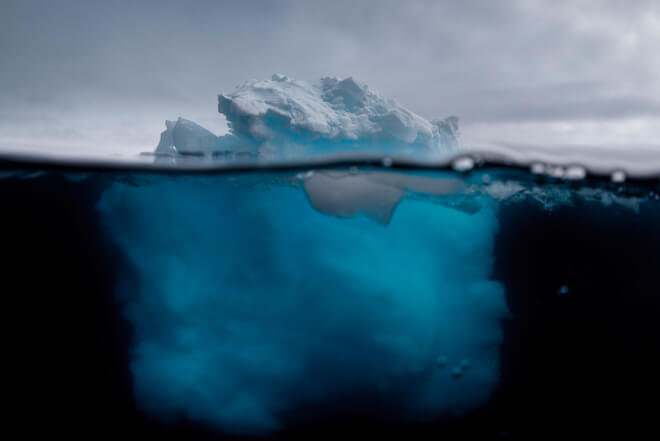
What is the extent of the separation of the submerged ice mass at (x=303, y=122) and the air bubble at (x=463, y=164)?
2.92 ft

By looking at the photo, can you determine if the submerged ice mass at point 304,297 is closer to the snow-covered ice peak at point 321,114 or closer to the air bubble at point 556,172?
the air bubble at point 556,172

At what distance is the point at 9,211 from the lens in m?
7.96

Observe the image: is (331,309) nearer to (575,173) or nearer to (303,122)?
(303,122)

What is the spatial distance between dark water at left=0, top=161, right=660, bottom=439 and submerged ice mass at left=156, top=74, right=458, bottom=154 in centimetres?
152

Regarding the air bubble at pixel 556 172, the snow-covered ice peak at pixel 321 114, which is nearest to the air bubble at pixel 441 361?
the air bubble at pixel 556 172

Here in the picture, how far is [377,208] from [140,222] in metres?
5.48

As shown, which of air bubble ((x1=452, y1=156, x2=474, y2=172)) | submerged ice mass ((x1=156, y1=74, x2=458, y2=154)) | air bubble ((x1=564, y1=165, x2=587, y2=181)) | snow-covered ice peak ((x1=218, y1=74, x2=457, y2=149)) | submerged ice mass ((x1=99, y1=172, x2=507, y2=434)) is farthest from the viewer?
snow-covered ice peak ((x1=218, y1=74, x2=457, y2=149))

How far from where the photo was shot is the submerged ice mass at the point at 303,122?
8086 millimetres

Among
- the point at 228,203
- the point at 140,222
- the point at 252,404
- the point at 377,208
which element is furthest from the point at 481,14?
the point at 252,404

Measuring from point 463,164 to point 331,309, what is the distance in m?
4.10

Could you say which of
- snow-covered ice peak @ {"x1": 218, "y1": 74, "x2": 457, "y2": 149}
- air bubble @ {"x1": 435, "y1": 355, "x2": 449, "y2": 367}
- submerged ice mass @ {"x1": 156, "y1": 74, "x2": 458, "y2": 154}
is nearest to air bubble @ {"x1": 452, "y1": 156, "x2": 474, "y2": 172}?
submerged ice mass @ {"x1": 156, "y1": 74, "x2": 458, "y2": 154}

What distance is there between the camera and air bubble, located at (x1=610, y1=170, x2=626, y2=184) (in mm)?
6354

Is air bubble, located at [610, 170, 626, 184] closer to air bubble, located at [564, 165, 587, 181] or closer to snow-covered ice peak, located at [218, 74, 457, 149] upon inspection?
air bubble, located at [564, 165, 587, 181]

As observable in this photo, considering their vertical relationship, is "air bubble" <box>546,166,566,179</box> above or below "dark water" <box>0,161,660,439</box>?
above
